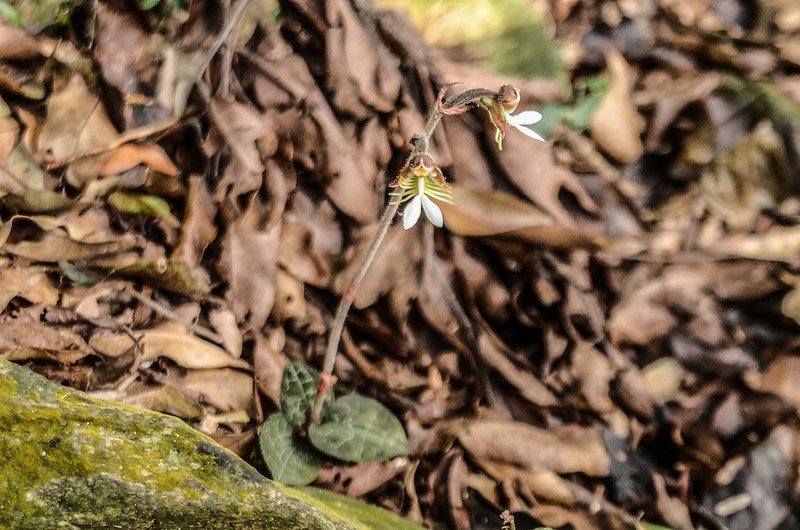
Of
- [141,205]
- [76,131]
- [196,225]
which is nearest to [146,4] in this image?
[76,131]

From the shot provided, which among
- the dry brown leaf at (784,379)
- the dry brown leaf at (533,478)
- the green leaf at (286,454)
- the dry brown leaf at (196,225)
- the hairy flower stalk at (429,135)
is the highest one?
the hairy flower stalk at (429,135)

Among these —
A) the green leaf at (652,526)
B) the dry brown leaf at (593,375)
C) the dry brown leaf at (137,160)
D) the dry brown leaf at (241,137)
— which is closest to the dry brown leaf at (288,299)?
the dry brown leaf at (241,137)

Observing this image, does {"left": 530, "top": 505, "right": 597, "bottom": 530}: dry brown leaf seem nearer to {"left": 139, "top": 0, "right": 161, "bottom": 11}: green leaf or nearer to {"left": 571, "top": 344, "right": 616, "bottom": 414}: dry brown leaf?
{"left": 571, "top": 344, "right": 616, "bottom": 414}: dry brown leaf

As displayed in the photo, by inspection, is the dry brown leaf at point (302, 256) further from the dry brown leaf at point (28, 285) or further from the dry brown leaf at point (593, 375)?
the dry brown leaf at point (593, 375)

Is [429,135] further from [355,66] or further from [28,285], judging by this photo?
[28,285]

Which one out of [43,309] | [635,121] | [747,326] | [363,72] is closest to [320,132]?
[363,72]

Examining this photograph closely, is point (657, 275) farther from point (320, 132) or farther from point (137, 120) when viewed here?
point (137, 120)
